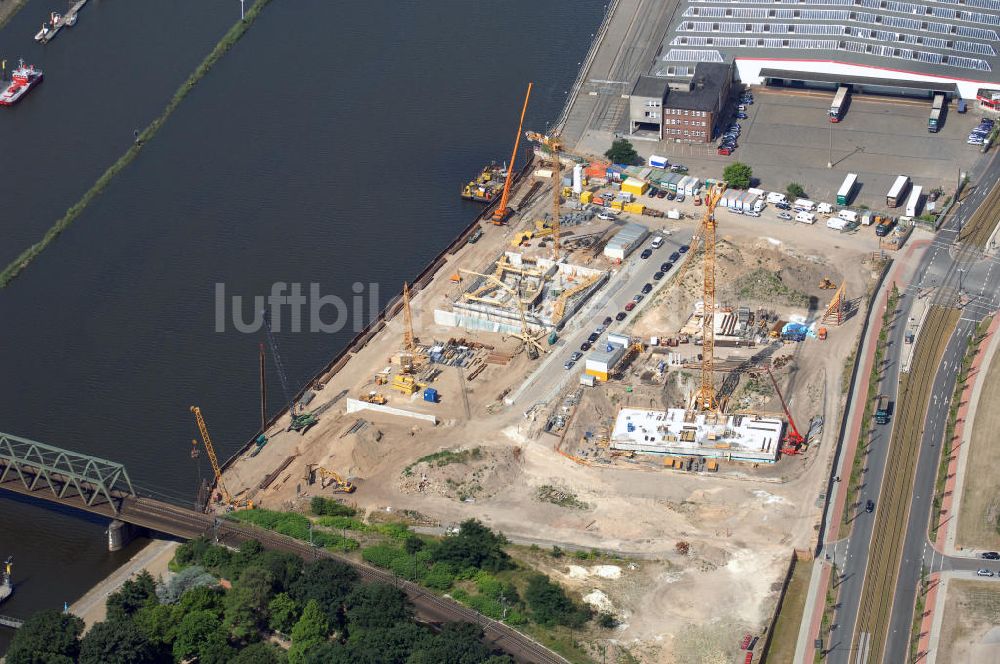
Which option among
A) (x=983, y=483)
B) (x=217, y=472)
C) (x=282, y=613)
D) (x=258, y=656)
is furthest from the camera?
(x=217, y=472)

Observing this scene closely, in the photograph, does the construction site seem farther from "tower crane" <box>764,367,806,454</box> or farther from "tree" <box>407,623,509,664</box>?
"tree" <box>407,623,509,664</box>

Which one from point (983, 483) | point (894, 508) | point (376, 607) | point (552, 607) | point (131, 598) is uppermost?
point (983, 483)

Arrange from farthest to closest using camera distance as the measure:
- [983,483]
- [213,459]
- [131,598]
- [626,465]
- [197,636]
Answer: [213,459], [626,465], [983,483], [131,598], [197,636]

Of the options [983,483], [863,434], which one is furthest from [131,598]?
[983,483]

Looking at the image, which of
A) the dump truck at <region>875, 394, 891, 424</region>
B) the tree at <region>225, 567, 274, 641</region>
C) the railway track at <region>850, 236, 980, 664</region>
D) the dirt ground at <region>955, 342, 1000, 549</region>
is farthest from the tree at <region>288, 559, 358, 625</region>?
the dump truck at <region>875, 394, 891, 424</region>

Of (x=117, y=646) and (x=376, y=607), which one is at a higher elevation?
(x=376, y=607)

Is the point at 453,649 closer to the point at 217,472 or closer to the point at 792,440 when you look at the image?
the point at 217,472

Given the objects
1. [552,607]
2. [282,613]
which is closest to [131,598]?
[282,613]

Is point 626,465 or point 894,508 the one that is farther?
point 626,465
